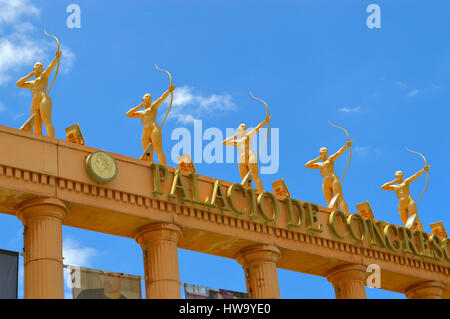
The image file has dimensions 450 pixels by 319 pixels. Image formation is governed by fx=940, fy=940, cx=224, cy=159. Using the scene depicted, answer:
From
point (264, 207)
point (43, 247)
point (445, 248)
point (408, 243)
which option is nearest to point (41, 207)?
point (43, 247)

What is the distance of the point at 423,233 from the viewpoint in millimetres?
39656

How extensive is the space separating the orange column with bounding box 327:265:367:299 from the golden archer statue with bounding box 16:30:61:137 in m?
12.6

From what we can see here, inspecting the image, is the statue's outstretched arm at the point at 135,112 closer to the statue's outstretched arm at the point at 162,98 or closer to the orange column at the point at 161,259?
the statue's outstretched arm at the point at 162,98

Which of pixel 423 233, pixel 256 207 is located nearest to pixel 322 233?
pixel 256 207

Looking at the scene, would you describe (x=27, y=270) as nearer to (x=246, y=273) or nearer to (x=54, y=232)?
(x=54, y=232)

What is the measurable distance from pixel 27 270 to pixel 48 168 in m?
3.27

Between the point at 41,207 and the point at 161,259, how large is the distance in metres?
4.47

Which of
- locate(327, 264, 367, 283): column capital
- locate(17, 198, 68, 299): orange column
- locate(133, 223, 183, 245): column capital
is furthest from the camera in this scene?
locate(327, 264, 367, 283): column capital

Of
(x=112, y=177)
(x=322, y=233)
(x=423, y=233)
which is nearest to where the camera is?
(x=112, y=177)

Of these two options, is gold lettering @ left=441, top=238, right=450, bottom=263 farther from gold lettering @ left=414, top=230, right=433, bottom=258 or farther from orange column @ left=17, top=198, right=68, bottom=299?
orange column @ left=17, top=198, right=68, bottom=299

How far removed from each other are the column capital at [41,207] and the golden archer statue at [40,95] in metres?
2.77

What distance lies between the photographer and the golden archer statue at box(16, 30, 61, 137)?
31109 mm

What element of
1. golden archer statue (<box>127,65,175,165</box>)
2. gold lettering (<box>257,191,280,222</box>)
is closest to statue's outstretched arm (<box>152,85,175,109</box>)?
golden archer statue (<box>127,65,175,165</box>)

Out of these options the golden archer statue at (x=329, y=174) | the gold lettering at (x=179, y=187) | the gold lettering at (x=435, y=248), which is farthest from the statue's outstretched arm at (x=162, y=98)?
the gold lettering at (x=435, y=248)
